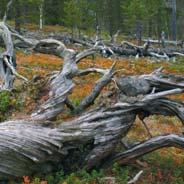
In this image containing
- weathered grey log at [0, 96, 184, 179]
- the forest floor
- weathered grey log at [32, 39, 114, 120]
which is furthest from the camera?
weathered grey log at [32, 39, 114, 120]

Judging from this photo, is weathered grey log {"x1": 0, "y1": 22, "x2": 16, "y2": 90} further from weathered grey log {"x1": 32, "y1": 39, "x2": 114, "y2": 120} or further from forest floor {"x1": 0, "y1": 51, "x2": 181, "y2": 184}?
weathered grey log {"x1": 32, "y1": 39, "x2": 114, "y2": 120}

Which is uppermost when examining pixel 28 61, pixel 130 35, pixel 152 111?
pixel 152 111

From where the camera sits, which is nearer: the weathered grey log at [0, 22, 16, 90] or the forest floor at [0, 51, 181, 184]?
the forest floor at [0, 51, 181, 184]

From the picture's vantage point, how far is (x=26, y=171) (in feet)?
31.4

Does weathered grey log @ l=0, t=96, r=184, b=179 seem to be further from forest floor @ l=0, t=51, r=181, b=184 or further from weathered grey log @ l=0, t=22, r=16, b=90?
weathered grey log @ l=0, t=22, r=16, b=90

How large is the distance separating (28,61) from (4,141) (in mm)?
17385

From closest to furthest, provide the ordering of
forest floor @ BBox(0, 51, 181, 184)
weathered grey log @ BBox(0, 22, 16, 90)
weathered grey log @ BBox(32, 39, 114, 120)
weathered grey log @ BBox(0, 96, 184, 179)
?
1. weathered grey log @ BBox(0, 96, 184, 179)
2. forest floor @ BBox(0, 51, 181, 184)
3. weathered grey log @ BBox(32, 39, 114, 120)
4. weathered grey log @ BBox(0, 22, 16, 90)

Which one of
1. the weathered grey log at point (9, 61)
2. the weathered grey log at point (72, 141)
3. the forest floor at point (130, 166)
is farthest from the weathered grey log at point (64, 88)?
the weathered grey log at point (9, 61)

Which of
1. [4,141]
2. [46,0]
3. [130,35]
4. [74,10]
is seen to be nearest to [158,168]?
[4,141]

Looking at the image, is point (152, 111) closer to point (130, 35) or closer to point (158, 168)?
point (158, 168)

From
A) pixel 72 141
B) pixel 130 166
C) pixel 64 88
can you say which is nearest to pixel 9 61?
pixel 64 88

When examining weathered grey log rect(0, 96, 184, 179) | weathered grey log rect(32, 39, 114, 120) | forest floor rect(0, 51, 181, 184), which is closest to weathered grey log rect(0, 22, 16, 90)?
forest floor rect(0, 51, 181, 184)

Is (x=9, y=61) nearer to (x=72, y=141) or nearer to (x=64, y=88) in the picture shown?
(x=64, y=88)

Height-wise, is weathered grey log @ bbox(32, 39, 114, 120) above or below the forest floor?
above
